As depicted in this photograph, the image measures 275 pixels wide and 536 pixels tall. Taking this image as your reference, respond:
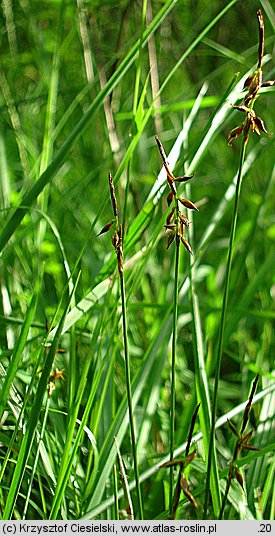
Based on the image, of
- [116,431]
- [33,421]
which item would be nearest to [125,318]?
[33,421]

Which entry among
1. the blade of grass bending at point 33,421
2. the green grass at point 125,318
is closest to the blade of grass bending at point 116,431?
the green grass at point 125,318

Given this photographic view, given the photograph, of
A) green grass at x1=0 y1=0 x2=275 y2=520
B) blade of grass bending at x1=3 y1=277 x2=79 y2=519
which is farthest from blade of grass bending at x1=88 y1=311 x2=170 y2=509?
blade of grass bending at x1=3 y1=277 x2=79 y2=519

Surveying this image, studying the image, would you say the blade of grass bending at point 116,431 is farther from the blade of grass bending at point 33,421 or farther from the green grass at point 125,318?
the blade of grass bending at point 33,421

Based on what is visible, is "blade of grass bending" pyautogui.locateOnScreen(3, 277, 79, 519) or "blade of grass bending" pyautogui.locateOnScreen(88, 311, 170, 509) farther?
"blade of grass bending" pyautogui.locateOnScreen(88, 311, 170, 509)

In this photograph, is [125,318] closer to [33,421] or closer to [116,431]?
[33,421]

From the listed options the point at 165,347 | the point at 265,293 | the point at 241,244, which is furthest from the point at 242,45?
the point at 165,347

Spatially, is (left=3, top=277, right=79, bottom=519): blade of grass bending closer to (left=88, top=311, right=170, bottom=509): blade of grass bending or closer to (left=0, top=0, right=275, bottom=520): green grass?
(left=0, top=0, right=275, bottom=520): green grass

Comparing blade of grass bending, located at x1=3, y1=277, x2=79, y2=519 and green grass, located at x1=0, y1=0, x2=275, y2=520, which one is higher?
green grass, located at x1=0, y1=0, x2=275, y2=520
